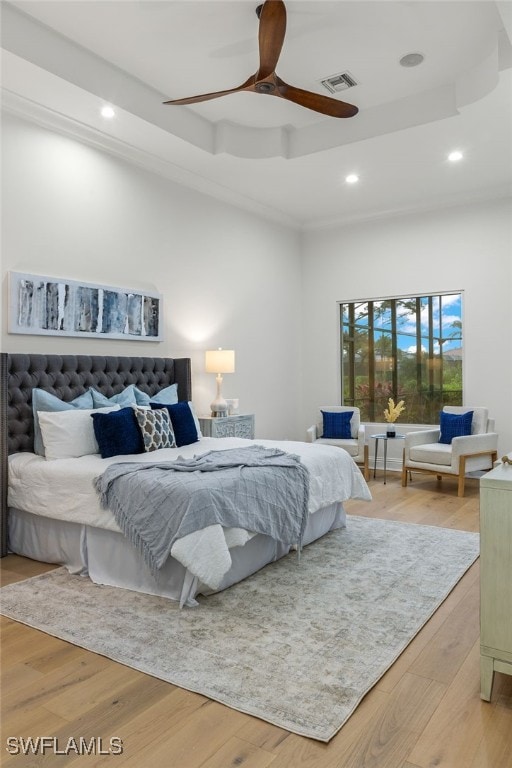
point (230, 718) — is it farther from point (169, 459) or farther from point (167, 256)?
point (167, 256)

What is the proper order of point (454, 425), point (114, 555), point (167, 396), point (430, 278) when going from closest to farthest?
point (114, 555) → point (167, 396) → point (454, 425) → point (430, 278)

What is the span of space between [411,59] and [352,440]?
12.2 ft

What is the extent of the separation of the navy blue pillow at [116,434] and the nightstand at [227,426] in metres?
1.34

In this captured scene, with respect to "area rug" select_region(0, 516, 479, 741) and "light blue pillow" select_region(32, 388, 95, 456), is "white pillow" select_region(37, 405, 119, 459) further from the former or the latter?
"area rug" select_region(0, 516, 479, 741)

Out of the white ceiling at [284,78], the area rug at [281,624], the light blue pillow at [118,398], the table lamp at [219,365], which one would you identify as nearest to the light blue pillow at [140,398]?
the light blue pillow at [118,398]

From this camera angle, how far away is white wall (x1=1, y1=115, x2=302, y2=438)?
400 cm

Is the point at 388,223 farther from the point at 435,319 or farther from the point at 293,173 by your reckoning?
the point at 293,173

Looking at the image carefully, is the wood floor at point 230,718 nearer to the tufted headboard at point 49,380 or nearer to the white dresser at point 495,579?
the white dresser at point 495,579

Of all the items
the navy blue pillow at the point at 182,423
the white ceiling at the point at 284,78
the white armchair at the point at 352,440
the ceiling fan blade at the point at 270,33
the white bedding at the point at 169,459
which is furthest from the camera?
the white armchair at the point at 352,440

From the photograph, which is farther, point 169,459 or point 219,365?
point 219,365

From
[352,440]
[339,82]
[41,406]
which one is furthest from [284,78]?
[352,440]

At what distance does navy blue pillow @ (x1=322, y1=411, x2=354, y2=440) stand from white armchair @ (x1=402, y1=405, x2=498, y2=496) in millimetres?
733

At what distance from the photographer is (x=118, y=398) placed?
14.3ft

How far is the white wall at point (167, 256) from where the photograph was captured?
4.00m
